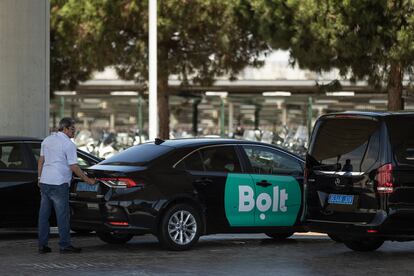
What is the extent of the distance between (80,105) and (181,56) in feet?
26.4

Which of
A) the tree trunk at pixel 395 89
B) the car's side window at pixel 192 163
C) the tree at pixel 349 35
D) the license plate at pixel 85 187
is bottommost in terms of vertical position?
the license plate at pixel 85 187

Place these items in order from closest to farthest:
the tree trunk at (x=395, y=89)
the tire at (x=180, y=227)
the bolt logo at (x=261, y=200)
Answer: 1. the tire at (x=180, y=227)
2. the bolt logo at (x=261, y=200)
3. the tree trunk at (x=395, y=89)

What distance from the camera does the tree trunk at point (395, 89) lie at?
27.9 meters

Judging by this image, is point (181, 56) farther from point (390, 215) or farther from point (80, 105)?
point (390, 215)

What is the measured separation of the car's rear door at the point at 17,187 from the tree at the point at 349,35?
A: 1345 cm

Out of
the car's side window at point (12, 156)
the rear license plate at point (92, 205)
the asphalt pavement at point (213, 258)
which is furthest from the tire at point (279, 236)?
the car's side window at point (12, 156)

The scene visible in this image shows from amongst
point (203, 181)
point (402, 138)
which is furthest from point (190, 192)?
point (402, 138)

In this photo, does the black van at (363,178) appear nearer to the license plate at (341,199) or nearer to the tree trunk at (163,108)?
the license plate at (341,199)

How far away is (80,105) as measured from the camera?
4022 centimetres

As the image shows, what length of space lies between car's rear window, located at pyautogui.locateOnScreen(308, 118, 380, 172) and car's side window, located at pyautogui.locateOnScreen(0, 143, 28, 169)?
4170 mm

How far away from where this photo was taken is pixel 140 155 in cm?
1361

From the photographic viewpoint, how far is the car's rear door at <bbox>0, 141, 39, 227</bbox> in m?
14.4

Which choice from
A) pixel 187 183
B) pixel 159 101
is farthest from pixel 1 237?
pixel 159 101

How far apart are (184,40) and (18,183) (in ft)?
63.4
